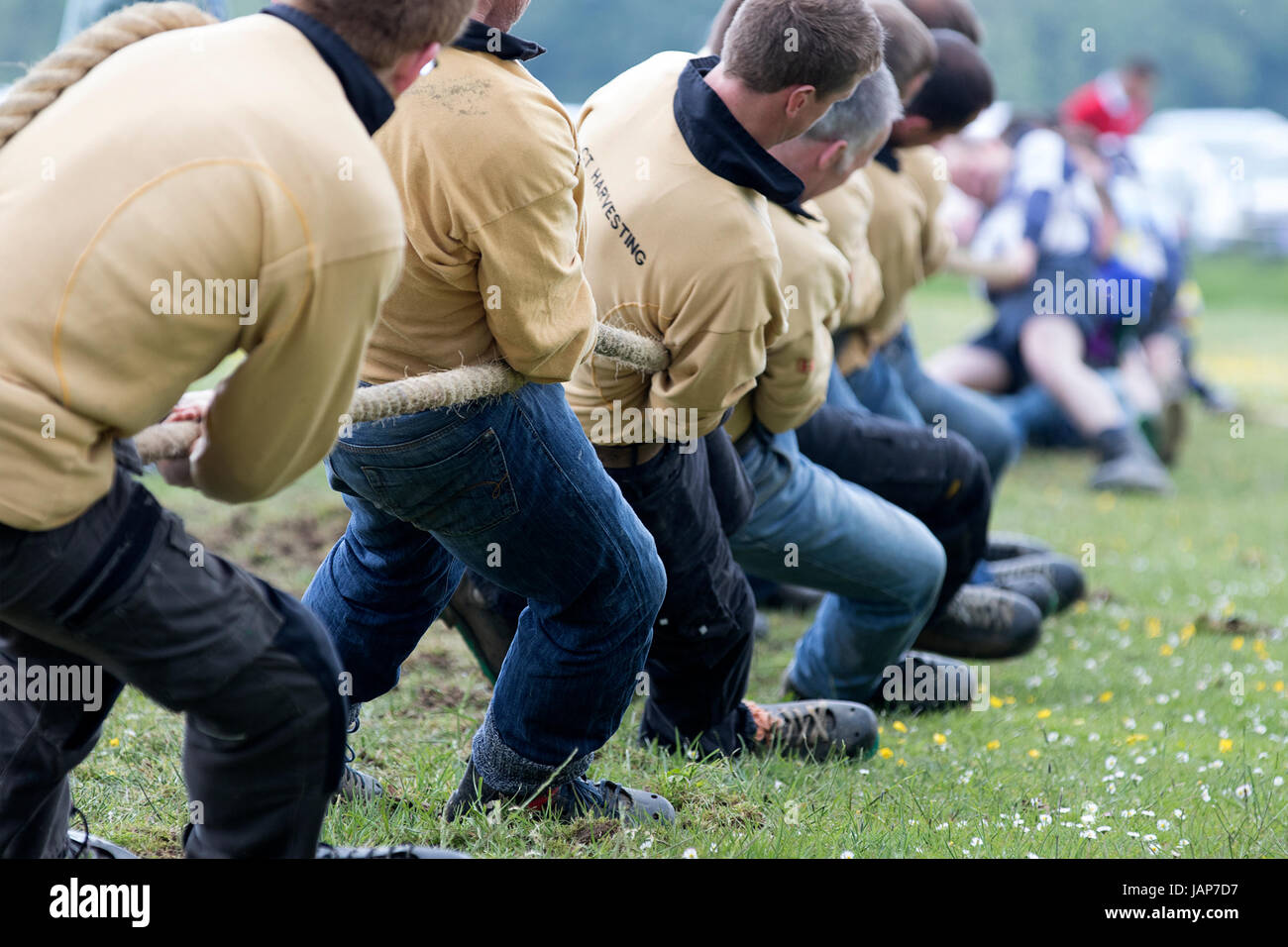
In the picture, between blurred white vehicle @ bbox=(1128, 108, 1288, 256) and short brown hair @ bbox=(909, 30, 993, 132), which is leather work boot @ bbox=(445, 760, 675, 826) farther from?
blurred white vehicle @ bbox=(1128, 108, 1288, 256)

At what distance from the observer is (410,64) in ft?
6.86

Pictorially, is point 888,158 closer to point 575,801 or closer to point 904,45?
point 904,45

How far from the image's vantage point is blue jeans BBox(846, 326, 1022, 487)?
5164 millimetres

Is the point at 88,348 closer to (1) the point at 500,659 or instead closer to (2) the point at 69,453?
(2) the point at 69,453

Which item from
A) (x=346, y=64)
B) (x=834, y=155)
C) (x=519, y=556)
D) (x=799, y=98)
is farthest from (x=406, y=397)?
(x=834, y=155)

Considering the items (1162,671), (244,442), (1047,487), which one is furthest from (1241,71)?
(244,442)

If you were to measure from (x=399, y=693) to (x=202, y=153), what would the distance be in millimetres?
2481

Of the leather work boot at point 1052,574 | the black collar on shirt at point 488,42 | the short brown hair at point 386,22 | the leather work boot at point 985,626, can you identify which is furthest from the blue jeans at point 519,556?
the leather work boot at point 1052,574

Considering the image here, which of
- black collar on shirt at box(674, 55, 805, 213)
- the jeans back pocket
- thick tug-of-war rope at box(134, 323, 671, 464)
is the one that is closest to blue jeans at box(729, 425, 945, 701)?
black collar on shirt at box(674, 55, 805, 213)

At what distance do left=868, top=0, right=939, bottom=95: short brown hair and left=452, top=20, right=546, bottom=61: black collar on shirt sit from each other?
2082 millimetres

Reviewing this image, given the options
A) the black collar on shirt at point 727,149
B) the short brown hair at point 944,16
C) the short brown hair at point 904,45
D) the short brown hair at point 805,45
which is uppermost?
the short brown hair at point 805,45

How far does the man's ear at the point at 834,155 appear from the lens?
350cm

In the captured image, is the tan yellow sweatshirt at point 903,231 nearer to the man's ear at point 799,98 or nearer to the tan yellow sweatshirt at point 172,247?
the man's ear at point 799,98

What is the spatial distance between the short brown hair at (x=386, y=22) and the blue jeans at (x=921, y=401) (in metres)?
3.25
